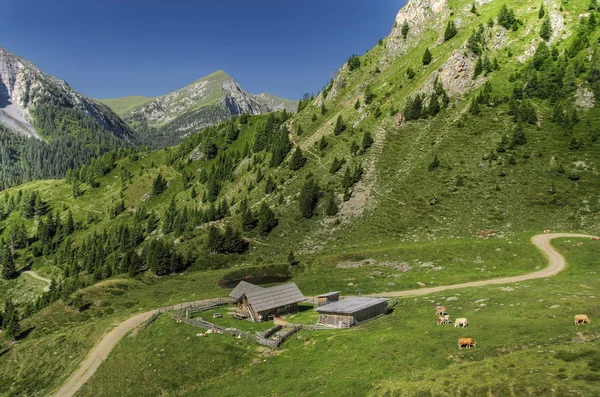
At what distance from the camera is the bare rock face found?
182 metres

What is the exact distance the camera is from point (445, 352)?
33.9 meters

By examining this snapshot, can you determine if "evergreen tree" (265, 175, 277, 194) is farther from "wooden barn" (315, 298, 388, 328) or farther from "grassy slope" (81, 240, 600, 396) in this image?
"wooden barn" (315, 298, 388, 328)

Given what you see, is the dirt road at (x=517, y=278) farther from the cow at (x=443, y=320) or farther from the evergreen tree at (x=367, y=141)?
the evergreen tree at (x=367, y=141)

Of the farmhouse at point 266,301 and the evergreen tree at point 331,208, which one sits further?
the evergreen tree at point 331,208

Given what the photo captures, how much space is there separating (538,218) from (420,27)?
129m

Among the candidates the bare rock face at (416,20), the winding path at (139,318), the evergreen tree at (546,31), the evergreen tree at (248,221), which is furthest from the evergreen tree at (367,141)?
the evergreen tree at (546,31)

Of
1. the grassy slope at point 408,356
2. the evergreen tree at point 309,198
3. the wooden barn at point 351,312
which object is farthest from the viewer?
the evergreen tree at point 309,198

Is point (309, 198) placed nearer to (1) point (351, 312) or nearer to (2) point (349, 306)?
(2) point (349, 306)

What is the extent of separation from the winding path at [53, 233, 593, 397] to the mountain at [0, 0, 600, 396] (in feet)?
6.03

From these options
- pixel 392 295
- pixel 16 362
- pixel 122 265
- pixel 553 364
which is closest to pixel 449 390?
pixel 553 364

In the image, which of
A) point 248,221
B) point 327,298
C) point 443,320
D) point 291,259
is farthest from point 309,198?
point 443,320

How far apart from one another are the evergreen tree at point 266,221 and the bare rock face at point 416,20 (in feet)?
381

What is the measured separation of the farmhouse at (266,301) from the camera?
6097 cm

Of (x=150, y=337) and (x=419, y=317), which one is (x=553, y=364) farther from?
(x=150, y=337)
